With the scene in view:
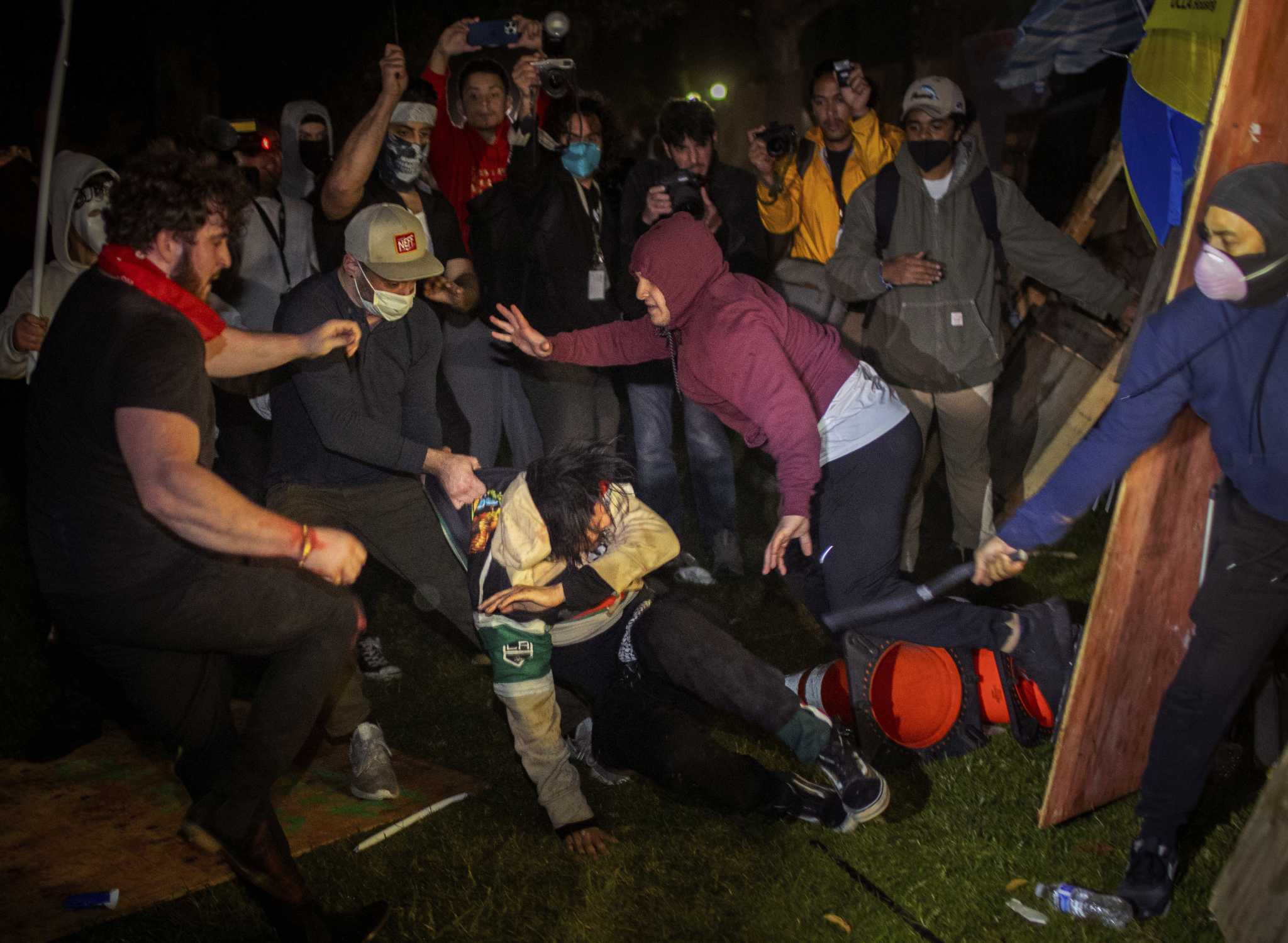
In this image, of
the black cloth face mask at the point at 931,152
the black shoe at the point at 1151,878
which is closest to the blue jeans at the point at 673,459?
the black cloth face mask at the point at 931,152

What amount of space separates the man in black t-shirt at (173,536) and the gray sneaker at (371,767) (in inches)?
39.7

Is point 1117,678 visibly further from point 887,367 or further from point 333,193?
point 333,193

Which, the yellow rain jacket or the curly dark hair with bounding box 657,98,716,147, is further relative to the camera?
the yellow rain jacket

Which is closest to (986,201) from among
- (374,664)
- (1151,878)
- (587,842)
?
(1151,878)

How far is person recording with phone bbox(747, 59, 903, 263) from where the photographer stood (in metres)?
5.86

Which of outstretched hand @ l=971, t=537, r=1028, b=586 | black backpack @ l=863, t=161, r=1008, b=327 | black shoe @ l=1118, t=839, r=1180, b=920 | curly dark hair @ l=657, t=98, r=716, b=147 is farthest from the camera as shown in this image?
curly dark hair @ l=657, t=98, r=716, b=147

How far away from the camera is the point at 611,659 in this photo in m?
3.96

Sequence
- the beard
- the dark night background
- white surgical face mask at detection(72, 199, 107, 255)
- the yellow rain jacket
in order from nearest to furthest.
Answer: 1. the beard
2. white surgical face mask at detection(72, 199, 107, 255)
3. the yellow rain jacket
4. the dark night background

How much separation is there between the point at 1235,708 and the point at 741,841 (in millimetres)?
1572

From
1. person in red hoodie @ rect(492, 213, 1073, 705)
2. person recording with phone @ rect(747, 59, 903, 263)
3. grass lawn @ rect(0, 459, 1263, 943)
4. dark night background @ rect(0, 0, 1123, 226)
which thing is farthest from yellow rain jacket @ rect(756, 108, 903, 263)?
dark night background @ rect(0, 0, 1123, 226)

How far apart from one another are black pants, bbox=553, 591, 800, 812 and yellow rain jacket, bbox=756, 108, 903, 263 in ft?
8.89

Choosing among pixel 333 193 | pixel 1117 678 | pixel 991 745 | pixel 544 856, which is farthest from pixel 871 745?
pixel 333 193

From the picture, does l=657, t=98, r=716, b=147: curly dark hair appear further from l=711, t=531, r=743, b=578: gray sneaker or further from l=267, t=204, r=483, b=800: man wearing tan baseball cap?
l=711, t=531, r=743, b=578: gray sneaker

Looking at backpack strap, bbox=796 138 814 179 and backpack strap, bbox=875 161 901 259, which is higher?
backpack strap, bbox=796 138 814 179
